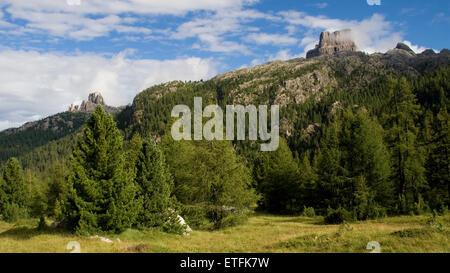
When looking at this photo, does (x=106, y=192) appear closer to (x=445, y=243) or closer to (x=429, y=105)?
(x=445, y=243)

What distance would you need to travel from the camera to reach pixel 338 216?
32.7 metres

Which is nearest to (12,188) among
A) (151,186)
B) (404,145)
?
(151,186)

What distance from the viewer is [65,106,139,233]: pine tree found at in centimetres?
1927

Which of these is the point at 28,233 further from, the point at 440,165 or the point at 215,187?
the point at 440,165

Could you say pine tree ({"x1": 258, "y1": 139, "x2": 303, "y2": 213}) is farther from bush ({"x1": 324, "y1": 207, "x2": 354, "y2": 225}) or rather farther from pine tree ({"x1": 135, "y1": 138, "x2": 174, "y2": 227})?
pine tree ({"x1": 135, "y1": 138, "x2": 174, "y2": 227})

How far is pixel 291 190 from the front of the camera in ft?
169

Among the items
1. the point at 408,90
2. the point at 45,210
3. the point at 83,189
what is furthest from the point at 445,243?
the point at 45,210

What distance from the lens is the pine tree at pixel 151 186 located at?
23.7 meters

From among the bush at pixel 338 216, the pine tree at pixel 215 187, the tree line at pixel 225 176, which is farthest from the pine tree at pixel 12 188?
the bush at pixel 338 216

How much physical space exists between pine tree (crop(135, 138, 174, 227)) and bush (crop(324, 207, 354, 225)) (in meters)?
19.1

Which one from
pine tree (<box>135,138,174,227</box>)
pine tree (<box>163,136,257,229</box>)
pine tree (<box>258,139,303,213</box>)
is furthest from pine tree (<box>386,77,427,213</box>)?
pine tree (<box>135,138,174,227</box>)

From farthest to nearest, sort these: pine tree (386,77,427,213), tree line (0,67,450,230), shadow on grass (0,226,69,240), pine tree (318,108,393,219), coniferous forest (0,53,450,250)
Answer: pine tree (386,77,427,213) < pine tree (318,108,393,219) < coniferous forest (0,53,450,250) < tree line (0,67,450,230) < shadow on grass (0,226,69,240)

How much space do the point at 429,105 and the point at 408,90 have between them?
4833 inches

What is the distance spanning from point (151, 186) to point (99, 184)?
16.0ft
